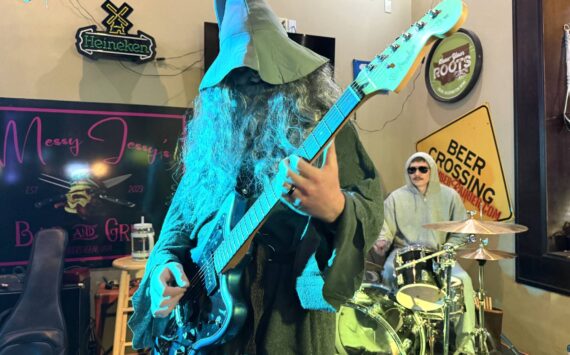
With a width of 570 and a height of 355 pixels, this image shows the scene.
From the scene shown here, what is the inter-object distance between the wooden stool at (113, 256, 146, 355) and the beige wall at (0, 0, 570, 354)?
1.31 ft

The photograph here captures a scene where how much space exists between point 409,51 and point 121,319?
7.25 ft

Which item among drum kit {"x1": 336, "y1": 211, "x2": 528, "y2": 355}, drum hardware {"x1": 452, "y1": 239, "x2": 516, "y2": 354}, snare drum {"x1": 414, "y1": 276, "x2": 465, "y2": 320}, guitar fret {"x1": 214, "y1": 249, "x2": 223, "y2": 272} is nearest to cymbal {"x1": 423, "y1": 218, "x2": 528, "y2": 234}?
drum kit {"x1": 336, "y1": 211, "x2": 528, "y2": 355}

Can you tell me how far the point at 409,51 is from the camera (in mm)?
603

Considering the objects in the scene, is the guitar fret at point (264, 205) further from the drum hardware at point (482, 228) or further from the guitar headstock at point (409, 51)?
the drum hardware at point (482, 228)

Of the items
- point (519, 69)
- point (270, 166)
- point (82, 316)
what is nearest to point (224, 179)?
point (270, 166)

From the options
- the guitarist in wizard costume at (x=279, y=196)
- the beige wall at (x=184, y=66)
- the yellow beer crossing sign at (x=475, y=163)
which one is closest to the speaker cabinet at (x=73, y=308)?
the beige wall at (x=184, y=66)

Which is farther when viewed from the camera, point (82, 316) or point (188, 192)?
point (82, 316)

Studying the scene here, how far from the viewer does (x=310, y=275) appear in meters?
0.77

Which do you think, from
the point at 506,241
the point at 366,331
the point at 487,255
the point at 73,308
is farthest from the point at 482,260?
the point at 73,308

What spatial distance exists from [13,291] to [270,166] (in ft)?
6.49

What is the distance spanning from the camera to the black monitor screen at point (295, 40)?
109 inches

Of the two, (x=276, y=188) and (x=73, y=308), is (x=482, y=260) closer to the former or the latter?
(x=276, y=188)

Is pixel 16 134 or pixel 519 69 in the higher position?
pixel 519 69

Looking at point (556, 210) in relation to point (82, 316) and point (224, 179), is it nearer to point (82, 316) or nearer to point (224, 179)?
point (224, 179)
